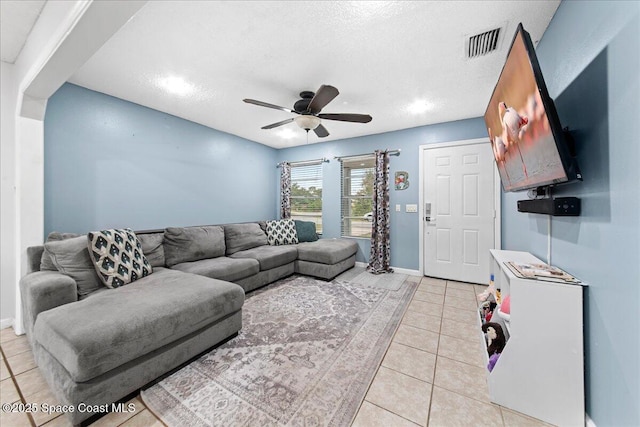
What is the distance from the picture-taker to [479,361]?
1774 mm

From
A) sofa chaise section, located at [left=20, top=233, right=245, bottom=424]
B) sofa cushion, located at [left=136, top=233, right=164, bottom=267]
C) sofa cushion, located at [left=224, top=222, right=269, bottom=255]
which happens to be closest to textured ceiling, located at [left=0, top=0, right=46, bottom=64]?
sofa chaise section, located at [left=20, top=233, right=245, bottom=424]

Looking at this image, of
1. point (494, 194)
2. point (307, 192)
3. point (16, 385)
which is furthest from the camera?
point (307, 192)

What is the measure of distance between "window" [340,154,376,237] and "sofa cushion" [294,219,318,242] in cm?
59

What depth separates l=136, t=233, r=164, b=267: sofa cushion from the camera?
8.89 ft

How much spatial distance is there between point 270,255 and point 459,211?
2950mm

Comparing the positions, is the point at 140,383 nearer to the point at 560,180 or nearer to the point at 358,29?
the point at 560,180

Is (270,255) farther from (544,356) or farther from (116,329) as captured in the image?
(544,356)

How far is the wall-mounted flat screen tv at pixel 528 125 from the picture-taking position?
1188 mm

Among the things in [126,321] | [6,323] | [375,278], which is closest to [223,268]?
[126,321]

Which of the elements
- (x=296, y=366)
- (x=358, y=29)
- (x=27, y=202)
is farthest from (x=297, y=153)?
(x=296, y=366)

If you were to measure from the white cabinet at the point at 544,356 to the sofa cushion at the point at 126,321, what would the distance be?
1930 mm

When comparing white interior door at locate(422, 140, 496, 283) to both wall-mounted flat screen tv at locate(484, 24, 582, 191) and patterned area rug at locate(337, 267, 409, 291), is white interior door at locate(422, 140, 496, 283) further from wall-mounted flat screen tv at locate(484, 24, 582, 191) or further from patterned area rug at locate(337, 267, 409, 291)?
wall-mounted flat screen tv at locate(484, 24, 582, 191)

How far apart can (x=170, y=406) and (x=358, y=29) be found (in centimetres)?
278

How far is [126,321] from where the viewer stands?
1394mm
